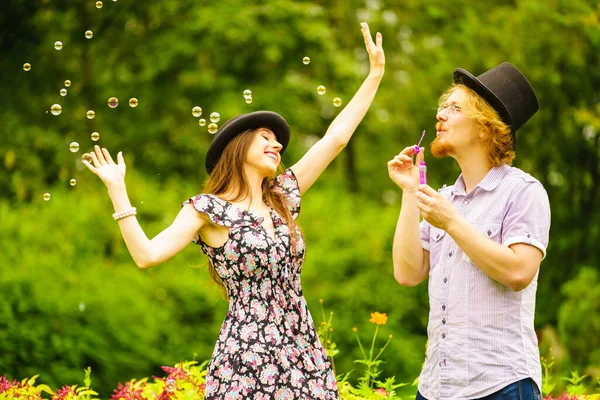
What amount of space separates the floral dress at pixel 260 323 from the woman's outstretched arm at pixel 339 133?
36 centimetres

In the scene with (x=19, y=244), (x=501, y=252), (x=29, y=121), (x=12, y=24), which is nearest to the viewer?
(x=501, y=252)

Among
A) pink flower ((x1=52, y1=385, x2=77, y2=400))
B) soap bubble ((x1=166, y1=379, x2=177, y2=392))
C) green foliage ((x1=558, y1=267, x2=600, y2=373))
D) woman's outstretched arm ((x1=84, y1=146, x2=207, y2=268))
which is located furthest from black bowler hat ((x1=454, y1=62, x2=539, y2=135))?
green foliage ((x1=558, y1=267, x2=600, y2=373))

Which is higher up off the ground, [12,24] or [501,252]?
[12,24]

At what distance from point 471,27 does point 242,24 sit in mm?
2389

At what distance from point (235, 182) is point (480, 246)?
1.07 m

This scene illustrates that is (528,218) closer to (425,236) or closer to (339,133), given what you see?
(425,236)

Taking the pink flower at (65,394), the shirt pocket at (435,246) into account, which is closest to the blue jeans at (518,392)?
the shirt pocket at (435,246)

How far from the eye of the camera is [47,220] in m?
7.66

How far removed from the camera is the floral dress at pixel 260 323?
3.20 metres

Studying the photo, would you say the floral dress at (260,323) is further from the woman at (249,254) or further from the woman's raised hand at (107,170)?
the woman's raised hand at (107,170)

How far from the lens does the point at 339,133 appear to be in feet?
12.3

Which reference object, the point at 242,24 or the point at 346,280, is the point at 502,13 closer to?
the point at 242,24

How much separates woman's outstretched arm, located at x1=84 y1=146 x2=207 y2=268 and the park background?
3.27 meters

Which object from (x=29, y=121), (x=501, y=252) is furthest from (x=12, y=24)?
(x=501, y=252)
